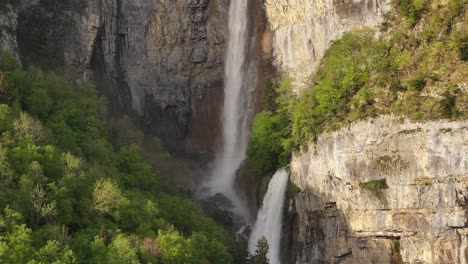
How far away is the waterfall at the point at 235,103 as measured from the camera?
68.4 m

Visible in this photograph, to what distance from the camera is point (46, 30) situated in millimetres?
62062

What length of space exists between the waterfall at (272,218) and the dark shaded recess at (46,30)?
82.4ft

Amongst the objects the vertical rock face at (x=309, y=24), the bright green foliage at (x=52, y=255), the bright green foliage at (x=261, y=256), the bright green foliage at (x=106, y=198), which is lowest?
the bright green foliage at (x=52, y=255)

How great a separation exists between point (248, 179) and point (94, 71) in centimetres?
2003

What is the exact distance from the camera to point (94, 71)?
6372 centimetres

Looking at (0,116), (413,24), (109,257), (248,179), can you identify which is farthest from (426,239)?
(0,116)

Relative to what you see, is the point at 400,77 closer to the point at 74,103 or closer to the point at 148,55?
the point at 74,103

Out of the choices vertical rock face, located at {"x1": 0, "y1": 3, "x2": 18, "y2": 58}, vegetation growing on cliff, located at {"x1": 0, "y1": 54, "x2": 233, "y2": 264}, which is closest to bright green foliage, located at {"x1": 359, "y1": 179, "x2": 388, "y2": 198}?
vegetation growing on cliff, located at {"x1": 0, "y1": 54, "x2": 233, "y2": 264}

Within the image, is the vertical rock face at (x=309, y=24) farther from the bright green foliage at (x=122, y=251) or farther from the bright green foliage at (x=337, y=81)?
the bright green foliage at (x=122, y=251)

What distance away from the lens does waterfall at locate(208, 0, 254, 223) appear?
2692 inches

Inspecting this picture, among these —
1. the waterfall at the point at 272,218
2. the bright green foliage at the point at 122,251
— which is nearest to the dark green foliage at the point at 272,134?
the waterfall at the point at 272,218

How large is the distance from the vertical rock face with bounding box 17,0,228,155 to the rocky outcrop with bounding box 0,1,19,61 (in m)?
10.8

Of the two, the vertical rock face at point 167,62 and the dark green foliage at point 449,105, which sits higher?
the vertical rock face at point 167,62

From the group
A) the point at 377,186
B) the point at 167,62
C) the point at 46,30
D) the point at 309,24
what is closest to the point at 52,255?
the point at 377,186
